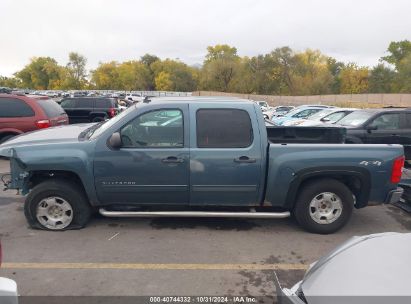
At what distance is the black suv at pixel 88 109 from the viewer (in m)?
15.2

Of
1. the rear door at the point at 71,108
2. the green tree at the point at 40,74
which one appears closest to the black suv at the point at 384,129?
the rear door at the point at 71,108

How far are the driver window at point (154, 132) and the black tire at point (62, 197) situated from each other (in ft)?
3.05

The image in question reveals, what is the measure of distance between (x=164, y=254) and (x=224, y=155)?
4.61 ft

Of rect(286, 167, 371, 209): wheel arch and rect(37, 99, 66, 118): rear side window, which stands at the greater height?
rect(37, 99, 66, 118): rear side window

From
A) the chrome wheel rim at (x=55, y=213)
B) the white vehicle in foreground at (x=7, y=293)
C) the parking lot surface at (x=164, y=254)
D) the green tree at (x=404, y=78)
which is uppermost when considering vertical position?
the green tree at (x=404, y=78)

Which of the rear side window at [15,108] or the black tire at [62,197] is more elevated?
the rear side window at [15,108]

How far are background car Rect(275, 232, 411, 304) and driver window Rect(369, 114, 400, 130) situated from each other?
7.51 meters

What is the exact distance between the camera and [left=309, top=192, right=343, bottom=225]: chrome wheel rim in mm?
4629

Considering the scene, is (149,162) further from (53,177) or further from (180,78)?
(180,78)

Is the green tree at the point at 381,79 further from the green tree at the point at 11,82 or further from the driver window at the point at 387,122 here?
the green tree at the point at 11,82

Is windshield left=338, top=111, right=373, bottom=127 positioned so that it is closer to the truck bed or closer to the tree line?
the truck bed

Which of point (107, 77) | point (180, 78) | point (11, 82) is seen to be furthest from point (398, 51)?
point (11, 82)

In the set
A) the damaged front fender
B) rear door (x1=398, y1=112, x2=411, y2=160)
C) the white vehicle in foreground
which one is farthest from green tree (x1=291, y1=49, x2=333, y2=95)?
the white vehicle in foreground

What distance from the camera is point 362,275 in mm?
2000
